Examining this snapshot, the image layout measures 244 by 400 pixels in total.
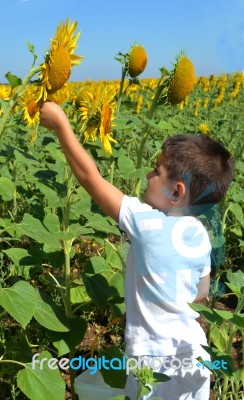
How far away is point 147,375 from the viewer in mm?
1251

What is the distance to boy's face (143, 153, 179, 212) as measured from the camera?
4.99 feet

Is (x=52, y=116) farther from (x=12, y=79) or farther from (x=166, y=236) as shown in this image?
(x=166, y=236)

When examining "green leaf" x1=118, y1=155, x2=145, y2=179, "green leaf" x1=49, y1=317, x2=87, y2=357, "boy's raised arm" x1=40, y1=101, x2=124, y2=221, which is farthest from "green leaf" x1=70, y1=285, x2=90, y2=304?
"boy's raised arm" x1=40, y1=101, x2=124, y2=221

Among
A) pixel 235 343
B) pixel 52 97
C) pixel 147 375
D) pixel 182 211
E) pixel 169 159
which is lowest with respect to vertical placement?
pixel 235 343

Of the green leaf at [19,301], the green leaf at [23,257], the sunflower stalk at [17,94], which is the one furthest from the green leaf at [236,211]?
the sunflower stalk at [17,94]

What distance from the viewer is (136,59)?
2834 millimetres

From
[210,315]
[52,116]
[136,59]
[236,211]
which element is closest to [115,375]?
[210,315]

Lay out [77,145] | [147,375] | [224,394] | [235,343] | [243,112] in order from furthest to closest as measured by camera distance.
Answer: [243,112], [235,343], [224,394], [77,145], [147,375]

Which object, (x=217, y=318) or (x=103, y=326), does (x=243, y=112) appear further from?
(x=217, y=318)

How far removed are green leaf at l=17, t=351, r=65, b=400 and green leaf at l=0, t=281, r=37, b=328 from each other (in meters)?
0.23

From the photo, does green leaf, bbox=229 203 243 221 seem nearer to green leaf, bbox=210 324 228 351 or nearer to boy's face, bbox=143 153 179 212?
green leaf, bbox=210 324 228 351

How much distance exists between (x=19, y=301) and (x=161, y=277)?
14.4 inches

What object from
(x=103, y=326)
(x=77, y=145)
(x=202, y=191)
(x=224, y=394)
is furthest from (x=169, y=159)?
(x=103, y=326)

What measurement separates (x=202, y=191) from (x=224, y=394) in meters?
0.65
